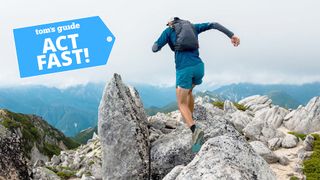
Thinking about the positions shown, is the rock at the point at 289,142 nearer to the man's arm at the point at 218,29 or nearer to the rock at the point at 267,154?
the rock at the point at 267,154

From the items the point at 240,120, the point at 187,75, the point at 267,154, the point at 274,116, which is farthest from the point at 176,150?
the point at 274,116

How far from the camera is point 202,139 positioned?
16859mm

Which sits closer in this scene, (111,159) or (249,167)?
(249,167)

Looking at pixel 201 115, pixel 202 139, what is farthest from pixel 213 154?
pixel 201 115

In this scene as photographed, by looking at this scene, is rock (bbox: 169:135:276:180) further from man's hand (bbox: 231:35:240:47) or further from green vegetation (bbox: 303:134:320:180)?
green vegetation (bbox: 303:134:320:180)

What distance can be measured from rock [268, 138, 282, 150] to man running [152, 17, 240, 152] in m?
10.5

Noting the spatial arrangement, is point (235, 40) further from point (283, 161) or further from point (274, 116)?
point (274, 116)

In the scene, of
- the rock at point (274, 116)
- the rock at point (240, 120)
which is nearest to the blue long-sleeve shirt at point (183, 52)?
the rock at point (240, 120)

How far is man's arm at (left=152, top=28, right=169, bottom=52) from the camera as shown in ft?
54.5

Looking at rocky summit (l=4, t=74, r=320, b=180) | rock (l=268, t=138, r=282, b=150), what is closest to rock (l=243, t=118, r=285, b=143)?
rocky summit (l=4, t=74, r=320, b=180)

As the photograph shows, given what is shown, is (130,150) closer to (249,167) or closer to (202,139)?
(202,139)

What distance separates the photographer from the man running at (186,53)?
16.4 m

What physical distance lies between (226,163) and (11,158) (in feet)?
35.1

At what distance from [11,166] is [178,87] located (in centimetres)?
769
